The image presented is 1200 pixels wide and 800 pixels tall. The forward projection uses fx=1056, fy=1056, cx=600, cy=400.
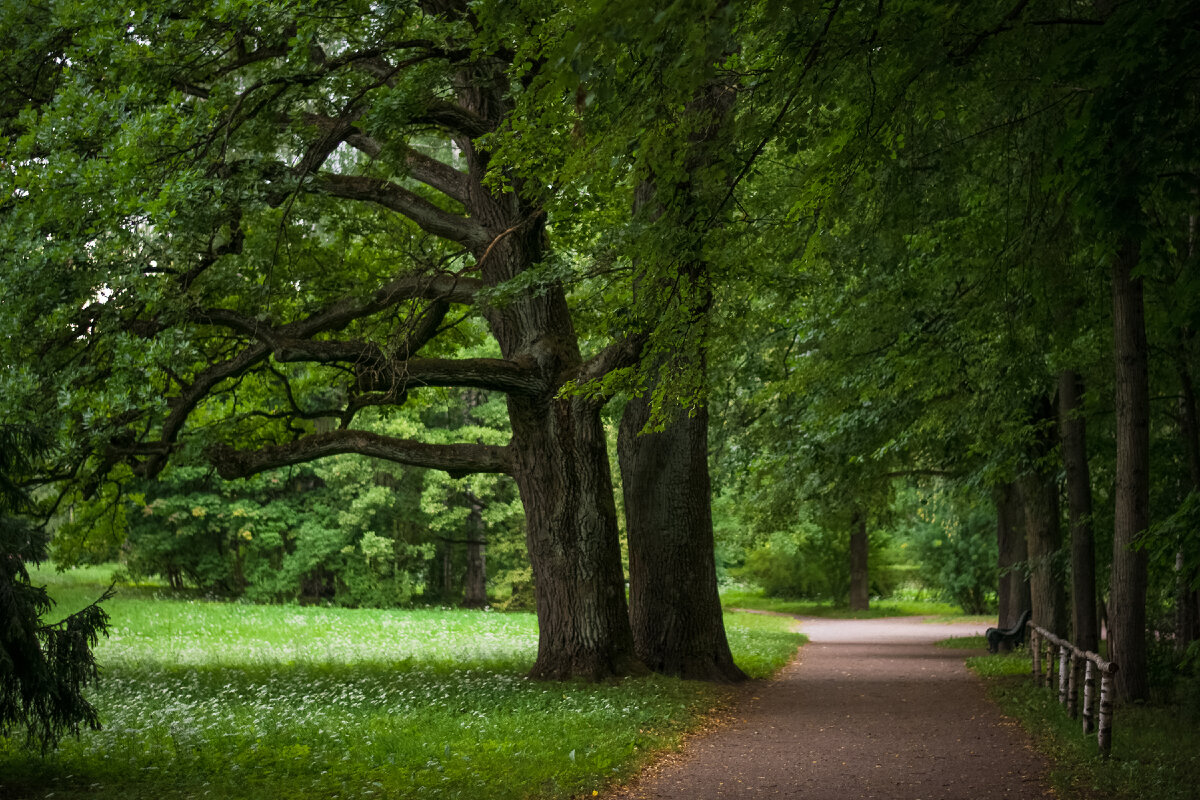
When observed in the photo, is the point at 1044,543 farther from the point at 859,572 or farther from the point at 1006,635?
the point at 859,572

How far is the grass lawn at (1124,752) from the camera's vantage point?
7.56 metres

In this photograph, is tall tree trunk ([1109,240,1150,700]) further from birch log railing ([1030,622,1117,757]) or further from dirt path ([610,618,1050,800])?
dirt path ([610,618,1050,800])

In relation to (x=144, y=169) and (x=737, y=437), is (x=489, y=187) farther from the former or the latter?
(x=737, y=437)

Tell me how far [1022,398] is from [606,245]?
6.22 meters

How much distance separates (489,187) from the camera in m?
13.7

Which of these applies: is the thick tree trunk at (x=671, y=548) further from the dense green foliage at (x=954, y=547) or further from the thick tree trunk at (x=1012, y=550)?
the dense green foliage at (x=954, y=547)

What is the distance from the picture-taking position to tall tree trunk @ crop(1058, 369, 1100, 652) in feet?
41.4

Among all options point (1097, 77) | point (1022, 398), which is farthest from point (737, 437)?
point (1097, 77)

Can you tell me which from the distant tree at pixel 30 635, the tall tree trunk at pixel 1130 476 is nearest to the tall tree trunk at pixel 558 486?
the tall tree trunk at pixel 1130 476

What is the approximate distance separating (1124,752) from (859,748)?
7.51ft

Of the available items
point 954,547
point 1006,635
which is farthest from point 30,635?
point 954,547

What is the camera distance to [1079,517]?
41.3 feet

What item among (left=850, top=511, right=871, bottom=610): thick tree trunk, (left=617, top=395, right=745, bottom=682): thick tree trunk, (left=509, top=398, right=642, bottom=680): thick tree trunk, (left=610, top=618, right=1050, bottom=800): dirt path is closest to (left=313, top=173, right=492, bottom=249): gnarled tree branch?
(left=509, top=398, right=642, bottom=680): thick tree trunk

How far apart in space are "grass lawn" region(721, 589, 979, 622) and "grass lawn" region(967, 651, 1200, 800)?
91.8ft
